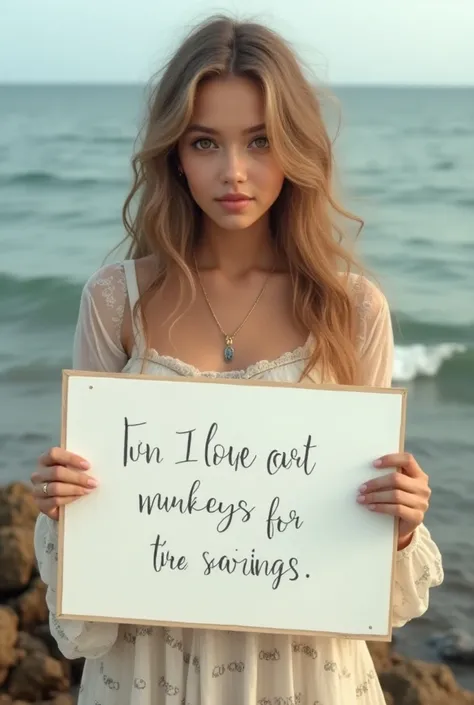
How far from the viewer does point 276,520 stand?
70.4 inches

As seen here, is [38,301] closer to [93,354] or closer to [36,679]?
[36,679]

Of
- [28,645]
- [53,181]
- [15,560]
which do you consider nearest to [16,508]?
[15,560]

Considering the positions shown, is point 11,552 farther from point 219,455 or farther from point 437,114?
point 437,114

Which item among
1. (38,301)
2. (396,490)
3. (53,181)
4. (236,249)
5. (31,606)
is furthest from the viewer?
(53,181)

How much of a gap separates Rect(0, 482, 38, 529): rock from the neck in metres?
2.06

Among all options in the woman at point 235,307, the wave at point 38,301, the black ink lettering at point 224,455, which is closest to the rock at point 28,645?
the woman at point 235,307

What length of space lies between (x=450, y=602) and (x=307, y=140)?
2611mm

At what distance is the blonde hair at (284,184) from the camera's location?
191 cm

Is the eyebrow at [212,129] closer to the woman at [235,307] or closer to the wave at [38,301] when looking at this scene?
the woman at [235,307]

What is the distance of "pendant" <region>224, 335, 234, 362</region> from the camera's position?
2.05 m

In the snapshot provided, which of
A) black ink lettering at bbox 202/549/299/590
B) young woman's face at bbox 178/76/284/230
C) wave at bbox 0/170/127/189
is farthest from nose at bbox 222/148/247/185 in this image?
wave at bbox 0/170/127/189

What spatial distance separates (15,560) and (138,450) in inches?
82.3

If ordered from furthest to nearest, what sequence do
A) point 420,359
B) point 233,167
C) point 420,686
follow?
1. point 420,359
2. point 420,686
3. point 233,167

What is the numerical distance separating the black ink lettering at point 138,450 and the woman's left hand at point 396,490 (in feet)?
1.27
